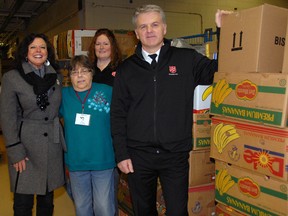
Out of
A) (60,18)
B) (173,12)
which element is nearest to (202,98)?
(173,12)

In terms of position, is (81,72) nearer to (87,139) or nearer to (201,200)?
(87,139)

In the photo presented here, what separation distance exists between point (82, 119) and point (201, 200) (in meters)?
0.99

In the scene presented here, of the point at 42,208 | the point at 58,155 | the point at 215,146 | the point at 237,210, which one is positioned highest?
the point at 215,146

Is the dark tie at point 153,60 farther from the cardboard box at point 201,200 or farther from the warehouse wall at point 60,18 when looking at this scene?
the warehouse wall at point 60,18

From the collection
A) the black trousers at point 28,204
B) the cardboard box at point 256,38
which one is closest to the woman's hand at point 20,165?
the black trousers at point 28,204

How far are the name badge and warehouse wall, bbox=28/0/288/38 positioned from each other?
537 centimetres

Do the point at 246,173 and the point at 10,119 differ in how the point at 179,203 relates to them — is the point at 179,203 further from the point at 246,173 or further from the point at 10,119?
the point at 10,119

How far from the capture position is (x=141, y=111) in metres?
1.69

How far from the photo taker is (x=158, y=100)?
1659 millimetres

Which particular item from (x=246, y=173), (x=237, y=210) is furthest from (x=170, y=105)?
(x=237, y=210)

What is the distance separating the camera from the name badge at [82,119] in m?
1.87

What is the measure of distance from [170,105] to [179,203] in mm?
565

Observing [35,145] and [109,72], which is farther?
[109,72]

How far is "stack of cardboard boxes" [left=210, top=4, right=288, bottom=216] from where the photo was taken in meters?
1.44
